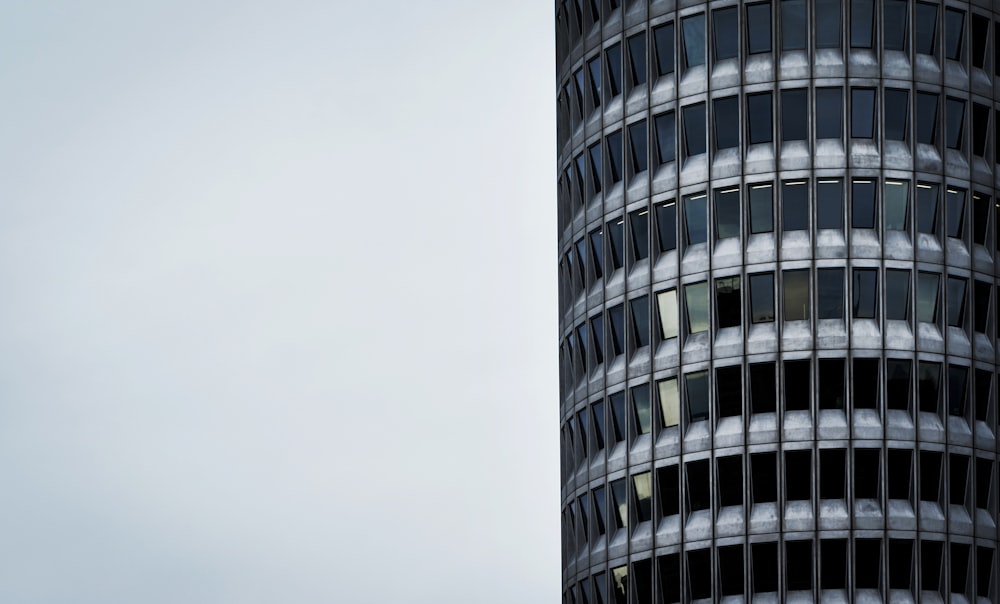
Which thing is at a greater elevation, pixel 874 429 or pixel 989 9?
pixel 989 9

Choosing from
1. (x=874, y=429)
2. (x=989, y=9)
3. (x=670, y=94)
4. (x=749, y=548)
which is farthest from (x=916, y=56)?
(x=749, y=548)

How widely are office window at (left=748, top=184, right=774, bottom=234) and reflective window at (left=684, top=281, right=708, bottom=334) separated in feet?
11.7

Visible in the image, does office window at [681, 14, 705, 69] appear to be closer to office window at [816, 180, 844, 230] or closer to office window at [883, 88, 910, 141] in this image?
office window at [816, 180, 844, 230]

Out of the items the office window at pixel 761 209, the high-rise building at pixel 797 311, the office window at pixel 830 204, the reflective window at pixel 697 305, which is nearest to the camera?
the high-rise building at pixel 797 311

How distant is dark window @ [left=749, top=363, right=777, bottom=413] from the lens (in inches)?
3723

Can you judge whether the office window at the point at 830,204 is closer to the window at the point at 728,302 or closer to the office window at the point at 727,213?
the office window at the point at 727,213

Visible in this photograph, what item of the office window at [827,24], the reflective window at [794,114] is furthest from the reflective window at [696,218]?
the office window at [827,24]

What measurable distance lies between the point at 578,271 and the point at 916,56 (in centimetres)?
1970

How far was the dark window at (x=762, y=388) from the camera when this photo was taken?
94.6 metres

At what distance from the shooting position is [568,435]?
344ft

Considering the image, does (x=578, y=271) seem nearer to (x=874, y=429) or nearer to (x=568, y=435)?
(x=568, y=435)

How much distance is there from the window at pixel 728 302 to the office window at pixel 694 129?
653 cm

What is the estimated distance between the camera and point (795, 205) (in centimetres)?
9625

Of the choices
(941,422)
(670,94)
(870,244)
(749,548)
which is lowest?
(749,548)
